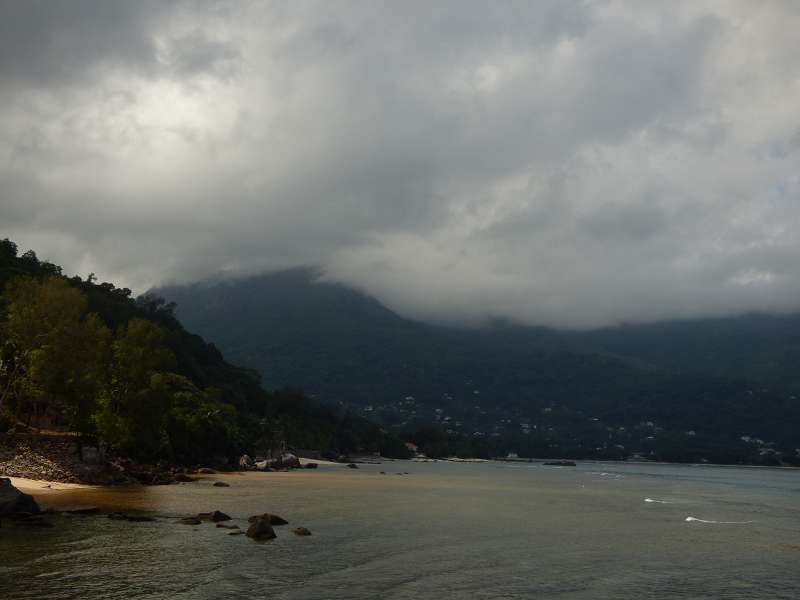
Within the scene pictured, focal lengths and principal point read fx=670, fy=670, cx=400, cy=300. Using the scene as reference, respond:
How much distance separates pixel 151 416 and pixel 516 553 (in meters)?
61.7

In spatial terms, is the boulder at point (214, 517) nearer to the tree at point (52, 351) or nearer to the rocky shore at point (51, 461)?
the rocky shore at point (51, 461)

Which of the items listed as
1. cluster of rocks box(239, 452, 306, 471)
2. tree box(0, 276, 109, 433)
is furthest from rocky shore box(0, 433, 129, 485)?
cluster of rocks box(239, 452, 306, 471)

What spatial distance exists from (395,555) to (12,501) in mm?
24753

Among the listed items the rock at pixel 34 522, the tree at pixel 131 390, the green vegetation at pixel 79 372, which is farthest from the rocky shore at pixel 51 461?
the rock at pixel 34 522

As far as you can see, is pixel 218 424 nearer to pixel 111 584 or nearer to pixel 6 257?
pixel 6 257

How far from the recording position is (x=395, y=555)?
123ft

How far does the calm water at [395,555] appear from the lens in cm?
2827

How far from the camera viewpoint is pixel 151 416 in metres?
87.7

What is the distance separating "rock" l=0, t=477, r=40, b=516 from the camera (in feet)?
137

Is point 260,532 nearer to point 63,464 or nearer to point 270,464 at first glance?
point 63,464

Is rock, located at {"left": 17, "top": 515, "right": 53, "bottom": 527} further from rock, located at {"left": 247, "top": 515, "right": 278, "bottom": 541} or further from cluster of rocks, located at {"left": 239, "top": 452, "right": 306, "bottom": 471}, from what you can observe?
cluster of rocks, located at {"left": 239, "top": 452, "right": 306, "bottom": 471}

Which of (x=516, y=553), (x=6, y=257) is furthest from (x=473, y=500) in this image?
(x=6, y=257)

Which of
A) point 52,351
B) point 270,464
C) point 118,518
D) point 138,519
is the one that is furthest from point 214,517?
point 270,464

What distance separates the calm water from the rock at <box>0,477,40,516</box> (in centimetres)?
321
